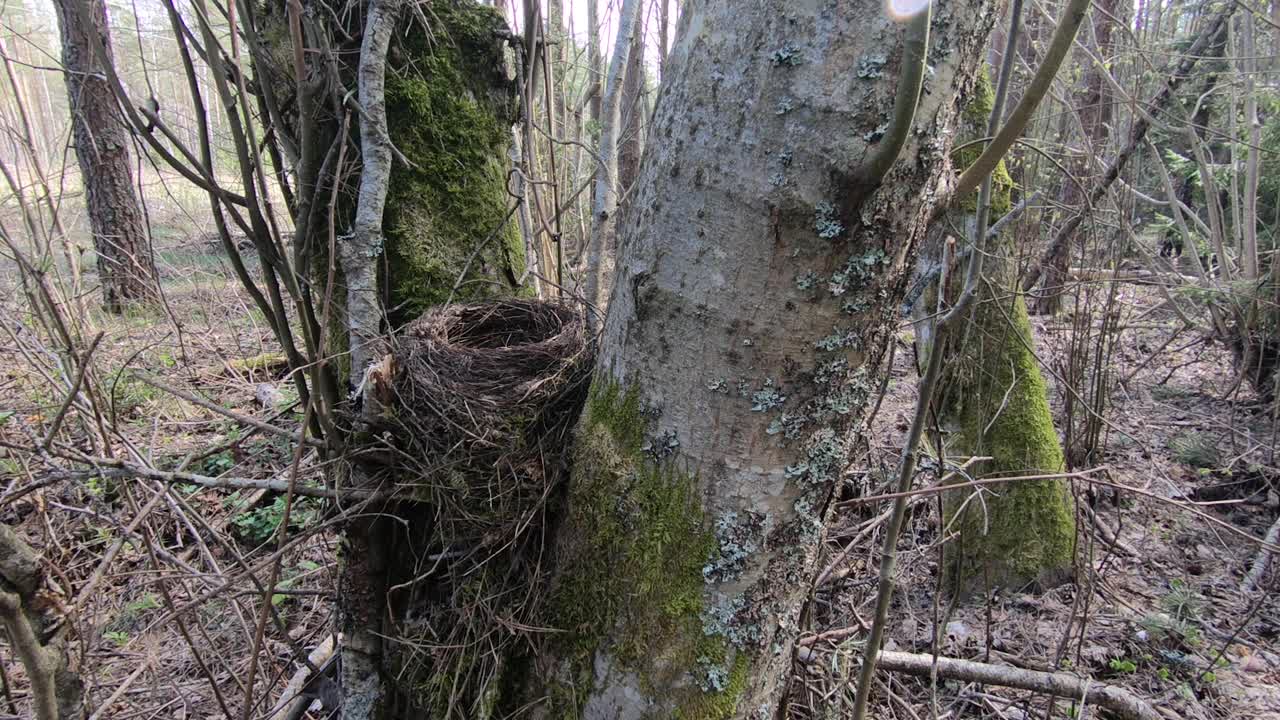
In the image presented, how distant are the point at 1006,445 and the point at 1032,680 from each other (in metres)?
1.43

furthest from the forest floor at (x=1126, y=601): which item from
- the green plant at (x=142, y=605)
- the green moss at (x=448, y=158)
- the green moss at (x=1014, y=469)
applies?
the green plant at (x=142, y=605)

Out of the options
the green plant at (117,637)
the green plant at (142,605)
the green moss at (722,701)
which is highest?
the green moss at (722,701)

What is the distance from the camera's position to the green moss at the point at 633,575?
1.12 metres

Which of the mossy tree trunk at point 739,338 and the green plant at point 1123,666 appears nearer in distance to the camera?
the mossy tree trunk at point 739,338

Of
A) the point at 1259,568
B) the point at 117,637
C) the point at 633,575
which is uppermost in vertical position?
the point at 633,575

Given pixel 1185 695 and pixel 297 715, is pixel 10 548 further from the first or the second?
pixel 1185 695

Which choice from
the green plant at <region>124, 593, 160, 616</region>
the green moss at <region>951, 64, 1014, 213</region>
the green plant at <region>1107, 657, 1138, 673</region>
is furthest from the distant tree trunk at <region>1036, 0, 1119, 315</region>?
the green plant at <region>124, 593, 160, 616</region>

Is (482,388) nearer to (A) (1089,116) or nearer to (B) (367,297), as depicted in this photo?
(B) (367,297)

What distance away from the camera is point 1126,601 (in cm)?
303

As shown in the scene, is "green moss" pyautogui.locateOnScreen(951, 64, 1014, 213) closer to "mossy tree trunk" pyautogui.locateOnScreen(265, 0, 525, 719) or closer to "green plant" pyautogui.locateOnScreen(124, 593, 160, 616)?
"mossy tree trunk" pyautogui.locateOnScreen(265, 0, 525, 719)

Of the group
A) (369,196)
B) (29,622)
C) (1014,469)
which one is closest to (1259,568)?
(1014,469)

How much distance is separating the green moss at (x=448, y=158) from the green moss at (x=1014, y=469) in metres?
2.51

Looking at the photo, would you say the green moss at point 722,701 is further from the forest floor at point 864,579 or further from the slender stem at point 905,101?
the slender stem at point 905,101

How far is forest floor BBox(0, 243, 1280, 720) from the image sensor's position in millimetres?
1926
